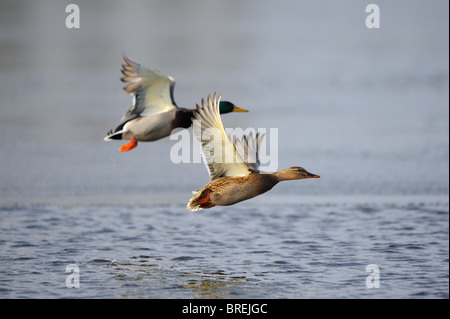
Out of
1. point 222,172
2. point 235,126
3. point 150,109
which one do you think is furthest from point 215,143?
point 235,126

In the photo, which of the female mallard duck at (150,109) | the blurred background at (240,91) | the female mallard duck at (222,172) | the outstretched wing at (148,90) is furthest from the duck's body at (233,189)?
the blurred background at (240,91)

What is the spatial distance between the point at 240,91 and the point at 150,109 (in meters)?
5.05

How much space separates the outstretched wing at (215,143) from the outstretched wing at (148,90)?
1.21 m

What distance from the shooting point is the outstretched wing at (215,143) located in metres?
5.78

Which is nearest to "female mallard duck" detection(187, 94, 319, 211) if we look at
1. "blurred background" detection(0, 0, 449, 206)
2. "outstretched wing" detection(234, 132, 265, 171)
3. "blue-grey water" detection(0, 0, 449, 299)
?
"outstretched wing" detection(234, 132, 265, 171)

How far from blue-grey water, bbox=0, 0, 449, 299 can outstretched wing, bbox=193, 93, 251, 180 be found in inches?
39.1

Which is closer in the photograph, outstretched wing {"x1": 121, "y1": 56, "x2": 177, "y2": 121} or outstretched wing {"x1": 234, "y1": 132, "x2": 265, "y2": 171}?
outstretched wing {"x1": 234, "y1": 132, "x2": 265, "y2": 171}

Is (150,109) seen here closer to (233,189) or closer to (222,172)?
(222,172)

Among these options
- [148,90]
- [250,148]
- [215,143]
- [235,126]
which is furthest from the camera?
[235,126]

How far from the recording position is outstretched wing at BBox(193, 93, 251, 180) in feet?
19.0

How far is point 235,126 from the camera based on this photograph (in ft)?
35.6

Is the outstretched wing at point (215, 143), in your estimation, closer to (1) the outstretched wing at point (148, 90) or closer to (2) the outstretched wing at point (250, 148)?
(2) the outstretched wing at point (250, 148)

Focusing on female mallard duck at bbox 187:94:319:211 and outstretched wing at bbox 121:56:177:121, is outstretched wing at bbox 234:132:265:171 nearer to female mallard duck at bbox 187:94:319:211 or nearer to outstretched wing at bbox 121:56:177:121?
female mallard duck at bbox 187:94:319:211

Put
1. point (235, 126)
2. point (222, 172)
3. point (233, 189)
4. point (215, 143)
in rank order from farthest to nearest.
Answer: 1. point (235, 126)
2. point (222, 172)
3. point (233, 189)
4. point (215, 143)
